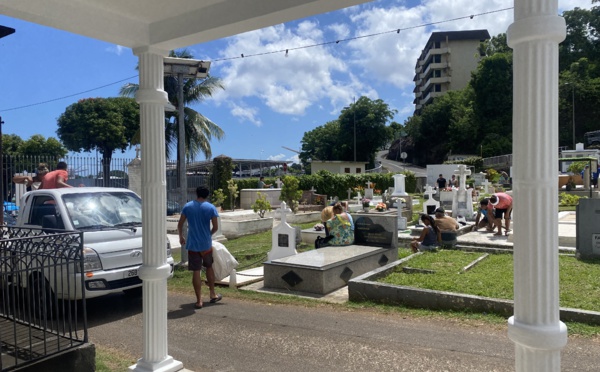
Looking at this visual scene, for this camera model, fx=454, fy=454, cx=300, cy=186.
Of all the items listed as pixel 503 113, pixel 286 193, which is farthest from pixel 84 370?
pixel 503 113

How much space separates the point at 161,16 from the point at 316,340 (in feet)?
12.3

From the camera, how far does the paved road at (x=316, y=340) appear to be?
14.9 ft

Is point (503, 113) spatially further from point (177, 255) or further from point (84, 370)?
point (84, 370)

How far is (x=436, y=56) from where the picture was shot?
85.9 meters

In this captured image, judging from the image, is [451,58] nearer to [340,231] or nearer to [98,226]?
[340,231]

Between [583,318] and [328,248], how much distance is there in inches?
188

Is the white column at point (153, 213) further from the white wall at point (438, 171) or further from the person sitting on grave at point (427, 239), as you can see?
the white wall at point (438, 171)

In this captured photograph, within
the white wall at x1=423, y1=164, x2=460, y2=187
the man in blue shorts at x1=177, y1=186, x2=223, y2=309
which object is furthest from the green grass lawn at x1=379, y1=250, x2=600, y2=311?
the white wall at x1=423, y1=164, x2=460, y2=187

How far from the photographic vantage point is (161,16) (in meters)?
3.68

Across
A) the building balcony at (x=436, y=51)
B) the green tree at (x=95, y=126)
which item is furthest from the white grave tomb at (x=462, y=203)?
the building balcony at (x=436, y=51)

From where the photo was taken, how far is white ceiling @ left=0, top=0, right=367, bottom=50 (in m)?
3.11

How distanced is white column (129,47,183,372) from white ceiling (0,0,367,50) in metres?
0.21

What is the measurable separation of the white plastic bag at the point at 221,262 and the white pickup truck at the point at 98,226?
126 centimetres

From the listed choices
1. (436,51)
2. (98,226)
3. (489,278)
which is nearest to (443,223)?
(489,278)
